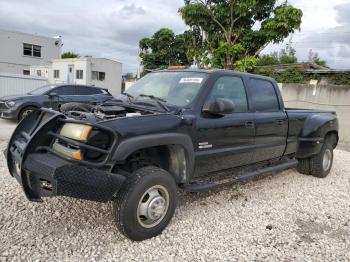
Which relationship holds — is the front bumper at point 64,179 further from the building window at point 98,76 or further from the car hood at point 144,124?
the building window at point 98,76

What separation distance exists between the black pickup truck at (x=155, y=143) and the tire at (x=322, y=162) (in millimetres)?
1025

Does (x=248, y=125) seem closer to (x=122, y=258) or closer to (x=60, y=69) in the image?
(x=122, y=258)

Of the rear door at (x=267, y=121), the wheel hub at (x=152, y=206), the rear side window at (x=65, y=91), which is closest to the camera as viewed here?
the wheel hub at (x=152, y=206)

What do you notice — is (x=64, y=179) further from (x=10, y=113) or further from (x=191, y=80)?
(x=10, y=113)

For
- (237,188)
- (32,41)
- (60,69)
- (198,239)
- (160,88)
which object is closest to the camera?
(198,239)

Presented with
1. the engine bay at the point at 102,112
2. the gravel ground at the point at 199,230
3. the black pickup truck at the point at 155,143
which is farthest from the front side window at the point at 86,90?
the engine bay at the point at 102,112

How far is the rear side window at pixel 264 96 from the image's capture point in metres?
5.13

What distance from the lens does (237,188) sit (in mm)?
5555

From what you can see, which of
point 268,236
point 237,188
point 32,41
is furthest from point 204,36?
point 32,41

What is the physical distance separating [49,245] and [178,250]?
4.07 feet

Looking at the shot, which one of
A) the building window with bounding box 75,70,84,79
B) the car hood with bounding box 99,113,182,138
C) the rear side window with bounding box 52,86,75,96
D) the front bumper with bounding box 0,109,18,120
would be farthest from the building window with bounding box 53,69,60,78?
the car hood with bounding box 99,113,182,138

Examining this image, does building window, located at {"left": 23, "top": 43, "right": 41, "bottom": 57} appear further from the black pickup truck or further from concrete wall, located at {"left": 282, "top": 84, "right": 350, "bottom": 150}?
the black pickup truck

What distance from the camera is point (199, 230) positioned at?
401cm

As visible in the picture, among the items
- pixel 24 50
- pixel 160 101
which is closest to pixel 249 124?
pixel 160 101
